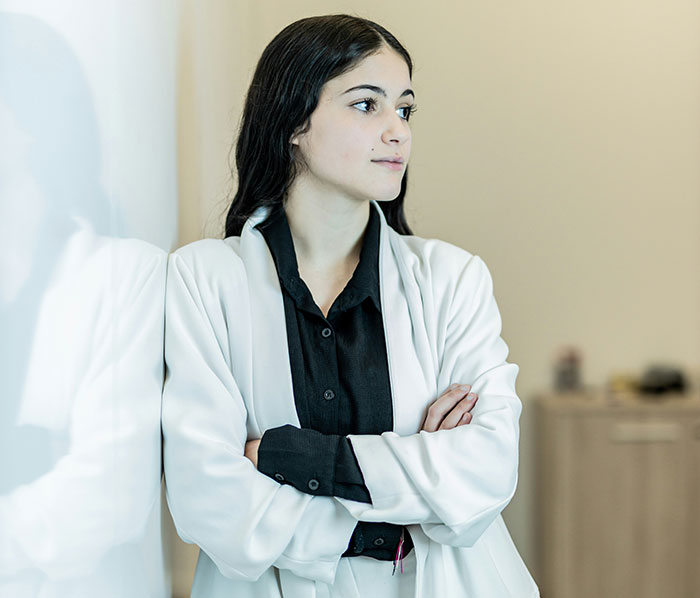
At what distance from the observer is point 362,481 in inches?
51.1

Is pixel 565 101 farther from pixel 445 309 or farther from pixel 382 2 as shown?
pixel 445 309

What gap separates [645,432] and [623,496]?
0.25 meters

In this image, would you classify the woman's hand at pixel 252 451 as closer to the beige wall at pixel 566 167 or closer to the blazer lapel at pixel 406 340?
the blazer lapel at pixel 406 340

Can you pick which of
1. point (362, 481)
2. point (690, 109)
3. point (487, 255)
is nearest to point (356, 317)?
point (362, 481)

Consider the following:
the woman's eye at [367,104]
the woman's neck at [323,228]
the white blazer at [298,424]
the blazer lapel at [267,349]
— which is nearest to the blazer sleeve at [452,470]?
the white blazer at [298,424]

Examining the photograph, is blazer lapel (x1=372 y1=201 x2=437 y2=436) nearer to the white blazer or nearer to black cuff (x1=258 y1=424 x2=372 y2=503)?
the white blazer

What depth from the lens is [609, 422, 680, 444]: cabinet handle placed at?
2965mm

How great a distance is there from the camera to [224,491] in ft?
4.21

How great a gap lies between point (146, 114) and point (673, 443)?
2377 millimetres

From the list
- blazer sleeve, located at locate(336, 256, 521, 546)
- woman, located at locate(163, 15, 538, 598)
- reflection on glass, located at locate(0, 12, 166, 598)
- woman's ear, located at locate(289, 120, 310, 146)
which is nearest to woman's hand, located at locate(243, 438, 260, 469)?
woman, located at locate(163, 15, 538, 598)

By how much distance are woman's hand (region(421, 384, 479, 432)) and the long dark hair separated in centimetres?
47

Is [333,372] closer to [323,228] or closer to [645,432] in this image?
[323,228]

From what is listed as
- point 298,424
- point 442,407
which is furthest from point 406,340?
point 298,424

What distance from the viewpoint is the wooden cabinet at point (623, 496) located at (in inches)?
117
